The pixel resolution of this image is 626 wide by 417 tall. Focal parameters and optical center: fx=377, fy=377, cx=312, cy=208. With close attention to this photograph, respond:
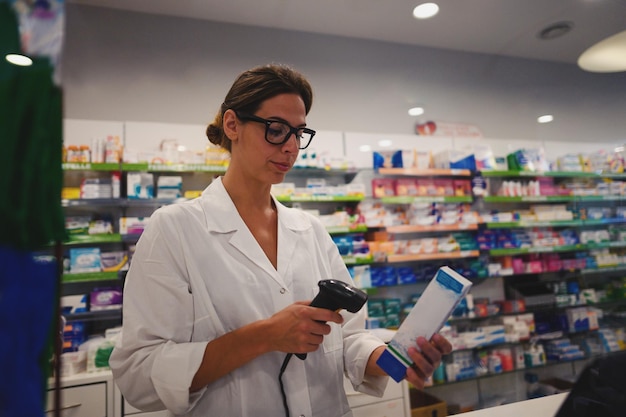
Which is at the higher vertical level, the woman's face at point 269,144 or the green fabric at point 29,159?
the woman's face at point 269,144

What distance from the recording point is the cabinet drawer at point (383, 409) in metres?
2.33

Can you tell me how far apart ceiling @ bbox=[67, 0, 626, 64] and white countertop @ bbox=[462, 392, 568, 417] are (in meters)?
3.61

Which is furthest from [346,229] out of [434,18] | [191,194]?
[434,18]

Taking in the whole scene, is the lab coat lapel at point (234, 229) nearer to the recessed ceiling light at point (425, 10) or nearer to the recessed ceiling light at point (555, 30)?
the recessed ceiling light at point (425, 10)

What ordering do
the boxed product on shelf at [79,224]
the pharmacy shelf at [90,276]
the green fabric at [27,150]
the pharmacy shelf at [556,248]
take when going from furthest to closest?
the pharmacy shelf at [556,248]
the boxed product on shelf at [79,224]
the pharmacy shelf at [90,276]
the green fabric at [27,150]

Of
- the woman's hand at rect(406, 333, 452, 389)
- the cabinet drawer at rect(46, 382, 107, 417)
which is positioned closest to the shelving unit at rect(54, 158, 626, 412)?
the cabinet drawer at rect(46, 382, 107, 417)

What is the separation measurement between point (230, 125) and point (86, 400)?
6.33ft

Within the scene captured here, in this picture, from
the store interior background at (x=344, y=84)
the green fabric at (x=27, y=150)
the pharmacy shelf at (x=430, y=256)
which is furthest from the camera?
the pharmacy shelf at (x=430, y=256)

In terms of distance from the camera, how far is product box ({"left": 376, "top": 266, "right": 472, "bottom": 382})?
81 cm

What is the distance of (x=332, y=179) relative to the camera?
12.1 ft

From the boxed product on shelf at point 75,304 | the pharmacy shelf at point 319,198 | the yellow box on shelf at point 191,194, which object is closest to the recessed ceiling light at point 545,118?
the pharmacy shelf at point 319,198

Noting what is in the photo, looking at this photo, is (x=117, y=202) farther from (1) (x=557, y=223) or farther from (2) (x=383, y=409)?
(1) (x=557, y=223)

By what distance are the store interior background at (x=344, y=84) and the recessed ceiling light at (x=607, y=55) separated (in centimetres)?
16

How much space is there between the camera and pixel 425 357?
0.86m
